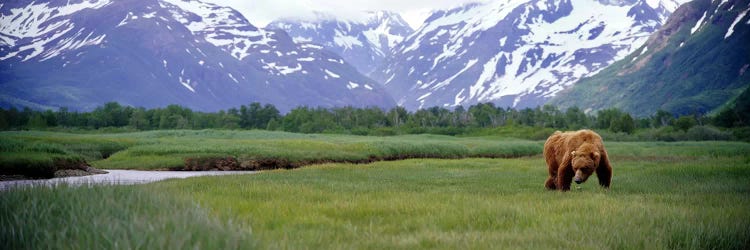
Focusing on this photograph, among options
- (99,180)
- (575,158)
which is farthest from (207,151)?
(575,158)

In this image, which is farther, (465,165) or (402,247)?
(465,165)

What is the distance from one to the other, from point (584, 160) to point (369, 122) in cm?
16553

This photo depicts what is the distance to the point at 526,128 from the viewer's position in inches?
6142

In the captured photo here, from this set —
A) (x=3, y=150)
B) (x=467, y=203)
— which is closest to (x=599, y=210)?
(x=467, y=203)

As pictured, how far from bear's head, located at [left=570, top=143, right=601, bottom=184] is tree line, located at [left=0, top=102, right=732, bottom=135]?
11702 cm

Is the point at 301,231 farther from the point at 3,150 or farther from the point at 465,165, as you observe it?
the point at 3,150

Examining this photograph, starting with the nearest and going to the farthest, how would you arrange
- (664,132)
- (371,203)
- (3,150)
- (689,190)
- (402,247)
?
(402,247)
(371,203)
(689,190)
(3,150)
(664,132)

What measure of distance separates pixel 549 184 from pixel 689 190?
Answer: 14.1 ft

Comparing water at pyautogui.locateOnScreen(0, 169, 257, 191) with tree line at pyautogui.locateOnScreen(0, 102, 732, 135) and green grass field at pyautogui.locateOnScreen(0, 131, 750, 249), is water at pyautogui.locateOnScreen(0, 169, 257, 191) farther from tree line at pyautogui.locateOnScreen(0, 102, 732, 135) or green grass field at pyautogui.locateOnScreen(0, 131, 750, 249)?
tree line at pyautogui.locateOnScreen(0, 102, 732, 135)

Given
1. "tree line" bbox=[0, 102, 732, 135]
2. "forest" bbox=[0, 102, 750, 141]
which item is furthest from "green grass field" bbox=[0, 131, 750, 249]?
"forest" bbox=[0, 102, 750, 141]

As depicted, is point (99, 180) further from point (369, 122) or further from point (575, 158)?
point (369, 122)

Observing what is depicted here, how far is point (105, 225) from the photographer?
7.02m

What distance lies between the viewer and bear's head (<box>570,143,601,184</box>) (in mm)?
15812

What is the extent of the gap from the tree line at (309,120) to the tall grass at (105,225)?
116422 mm
